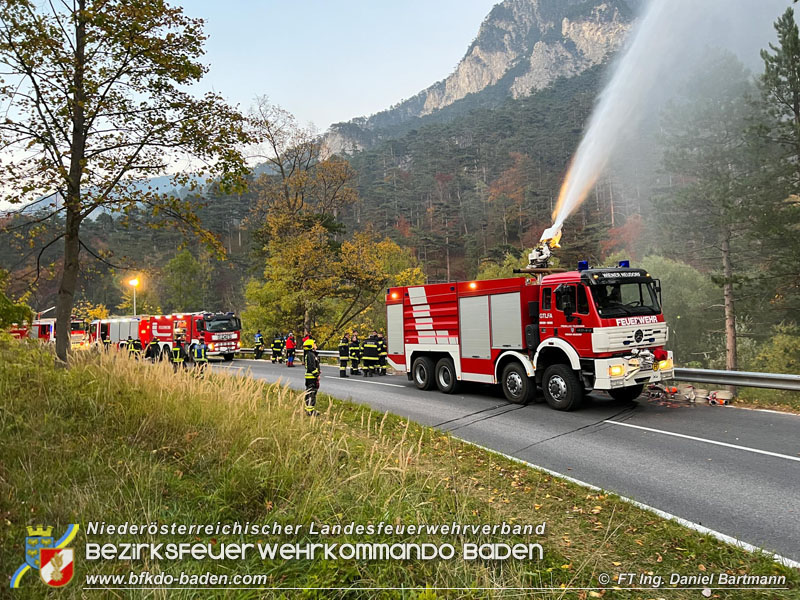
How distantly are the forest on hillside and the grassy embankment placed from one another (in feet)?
12.1

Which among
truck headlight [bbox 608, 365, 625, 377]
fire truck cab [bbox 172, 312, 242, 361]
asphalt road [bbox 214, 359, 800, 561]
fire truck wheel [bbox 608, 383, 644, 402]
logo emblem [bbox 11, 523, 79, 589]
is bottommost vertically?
asphalt road [bbox 214, 359, 800, 561]

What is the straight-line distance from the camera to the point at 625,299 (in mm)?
10016

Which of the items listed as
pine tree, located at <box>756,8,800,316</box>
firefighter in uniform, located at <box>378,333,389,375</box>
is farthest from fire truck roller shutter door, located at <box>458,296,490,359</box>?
pine tree, located at <box>756,8,800,316</box>

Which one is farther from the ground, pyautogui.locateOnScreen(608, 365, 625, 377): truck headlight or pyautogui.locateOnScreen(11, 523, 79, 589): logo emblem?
pyautogui.locateOnScreen(608, 365, 625, 377): truck headlight

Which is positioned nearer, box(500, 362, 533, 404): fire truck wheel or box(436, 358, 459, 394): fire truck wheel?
box(500, 362, 533, 404): fire truck wheel

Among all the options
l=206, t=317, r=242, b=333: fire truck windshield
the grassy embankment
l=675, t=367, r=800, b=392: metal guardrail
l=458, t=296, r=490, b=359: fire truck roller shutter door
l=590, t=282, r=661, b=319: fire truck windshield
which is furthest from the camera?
l=206, t=317, r=242, b=333: fire truck windshield

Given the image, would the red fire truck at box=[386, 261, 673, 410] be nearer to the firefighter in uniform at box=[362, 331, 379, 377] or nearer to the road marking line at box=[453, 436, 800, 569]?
the road marking line at box=[453, 436, 800, 569]

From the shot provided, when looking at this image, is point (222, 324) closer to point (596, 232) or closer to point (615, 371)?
point (615, 371)

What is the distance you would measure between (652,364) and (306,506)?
8320 millimetres

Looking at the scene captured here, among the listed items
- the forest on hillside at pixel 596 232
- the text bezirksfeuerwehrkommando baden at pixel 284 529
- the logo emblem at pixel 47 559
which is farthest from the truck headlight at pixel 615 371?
the logo emblem at pixel 47 559

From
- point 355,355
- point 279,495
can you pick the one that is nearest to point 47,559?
point 279,495

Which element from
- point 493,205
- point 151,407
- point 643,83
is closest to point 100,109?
point 151,407

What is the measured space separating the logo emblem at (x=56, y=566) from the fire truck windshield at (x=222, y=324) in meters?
24.6

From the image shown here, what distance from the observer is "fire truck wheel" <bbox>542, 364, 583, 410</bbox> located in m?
9.75
